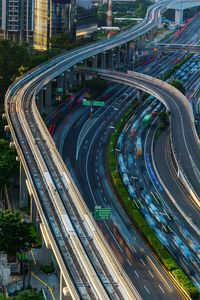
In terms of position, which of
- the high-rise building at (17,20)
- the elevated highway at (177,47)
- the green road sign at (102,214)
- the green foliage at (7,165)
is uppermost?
the high-rise building at (17,20)

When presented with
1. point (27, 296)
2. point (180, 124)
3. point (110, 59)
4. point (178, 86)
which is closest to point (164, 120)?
point (180, 124)

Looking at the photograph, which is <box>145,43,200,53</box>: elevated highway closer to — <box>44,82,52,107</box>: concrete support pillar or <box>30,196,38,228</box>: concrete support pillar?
<box>44,82,52,107</box>: concrete support pillar

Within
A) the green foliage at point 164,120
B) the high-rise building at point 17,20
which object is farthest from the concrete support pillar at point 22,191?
the high-rise building at point 17,20

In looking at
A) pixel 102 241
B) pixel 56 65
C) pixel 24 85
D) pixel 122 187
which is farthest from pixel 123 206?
pixel 56 65

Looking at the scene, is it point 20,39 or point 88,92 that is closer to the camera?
point 88,92

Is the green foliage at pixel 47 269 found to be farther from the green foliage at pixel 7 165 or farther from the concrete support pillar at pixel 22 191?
the green foliage at pixel 7 165

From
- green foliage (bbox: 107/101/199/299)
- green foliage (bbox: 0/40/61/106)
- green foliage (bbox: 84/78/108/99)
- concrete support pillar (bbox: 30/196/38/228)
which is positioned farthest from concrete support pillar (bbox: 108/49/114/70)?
concrete support pillar (bbox: 30/196/38/228)

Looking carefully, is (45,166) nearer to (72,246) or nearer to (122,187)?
(122,187)
